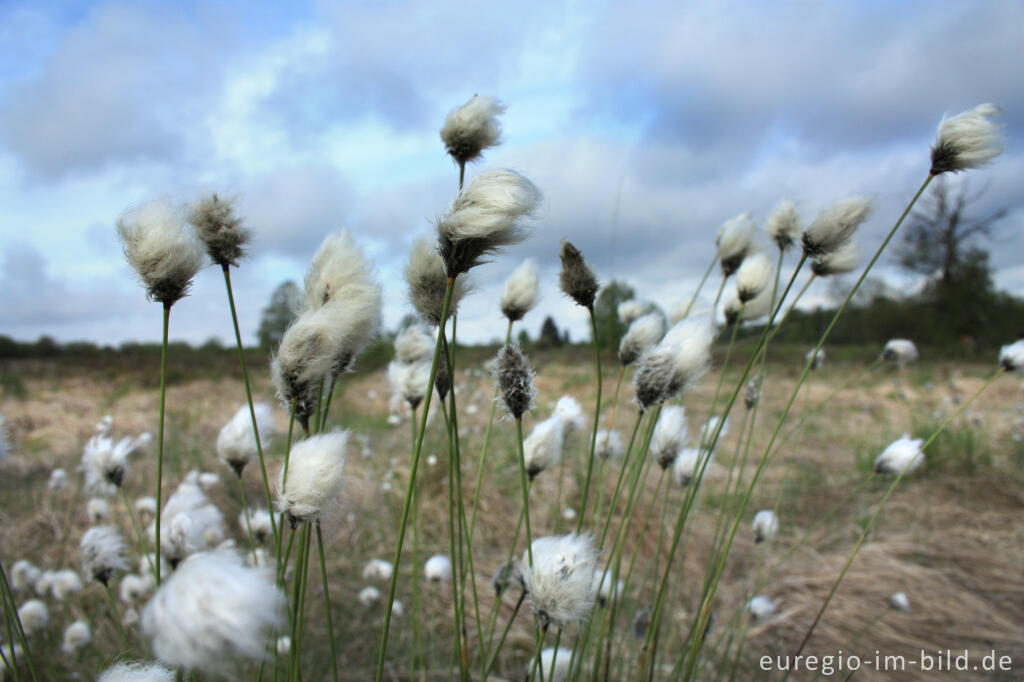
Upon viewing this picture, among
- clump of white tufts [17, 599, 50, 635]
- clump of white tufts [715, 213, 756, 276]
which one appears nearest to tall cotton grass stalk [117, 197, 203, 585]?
clump of white tufts [715, 213, 756, 276]

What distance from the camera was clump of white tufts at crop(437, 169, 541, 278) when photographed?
0.61 m

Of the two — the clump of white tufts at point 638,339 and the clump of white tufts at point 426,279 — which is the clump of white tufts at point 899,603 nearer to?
the clump of white tufts at point 638,339

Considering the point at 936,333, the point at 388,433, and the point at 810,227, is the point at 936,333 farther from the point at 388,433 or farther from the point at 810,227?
the point at 810,227

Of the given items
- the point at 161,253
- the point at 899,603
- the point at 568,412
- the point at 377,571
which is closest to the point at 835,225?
the point at 568,412

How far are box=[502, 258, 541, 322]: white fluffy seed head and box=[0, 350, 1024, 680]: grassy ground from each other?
0.41 m

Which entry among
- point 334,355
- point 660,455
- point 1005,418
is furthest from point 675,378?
point 1005,418

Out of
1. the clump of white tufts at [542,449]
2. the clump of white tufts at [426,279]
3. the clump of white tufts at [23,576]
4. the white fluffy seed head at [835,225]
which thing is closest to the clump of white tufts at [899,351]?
the white fluffy seed head at [835,225]

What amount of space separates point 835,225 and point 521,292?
0.56 m

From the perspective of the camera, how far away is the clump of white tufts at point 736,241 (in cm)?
139

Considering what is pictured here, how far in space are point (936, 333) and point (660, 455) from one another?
17.8 m

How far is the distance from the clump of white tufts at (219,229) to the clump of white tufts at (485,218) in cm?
32

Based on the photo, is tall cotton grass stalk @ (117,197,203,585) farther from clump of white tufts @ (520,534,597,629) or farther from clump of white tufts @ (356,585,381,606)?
clump of white tufts @ (356,585,381,606)

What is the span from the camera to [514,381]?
82 centimetres

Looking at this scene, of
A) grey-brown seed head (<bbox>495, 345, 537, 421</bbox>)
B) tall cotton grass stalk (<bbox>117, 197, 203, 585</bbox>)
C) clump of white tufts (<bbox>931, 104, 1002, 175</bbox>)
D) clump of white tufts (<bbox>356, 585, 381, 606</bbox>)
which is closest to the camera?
tall cotton grass stalk (<bbox>117, 197, 203, 585</bbox>)
